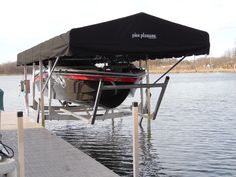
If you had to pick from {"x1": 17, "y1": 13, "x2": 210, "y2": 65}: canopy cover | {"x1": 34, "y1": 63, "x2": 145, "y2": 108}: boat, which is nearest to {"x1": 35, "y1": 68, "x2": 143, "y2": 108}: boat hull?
{"x1": 34, "y1": 63, "x2": 145, "y2": 108}: boat

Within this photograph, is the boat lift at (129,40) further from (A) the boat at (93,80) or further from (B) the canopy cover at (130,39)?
(A) the boat at (93,80)

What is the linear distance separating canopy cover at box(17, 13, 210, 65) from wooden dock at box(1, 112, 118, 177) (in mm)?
1854

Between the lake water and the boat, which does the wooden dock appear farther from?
the boat

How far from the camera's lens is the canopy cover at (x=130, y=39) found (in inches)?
325

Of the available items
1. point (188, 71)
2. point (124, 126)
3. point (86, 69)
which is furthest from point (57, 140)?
point (188, 71)

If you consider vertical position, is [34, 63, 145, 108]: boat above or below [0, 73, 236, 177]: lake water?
above

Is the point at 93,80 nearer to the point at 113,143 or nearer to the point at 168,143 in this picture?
the point at 113,143

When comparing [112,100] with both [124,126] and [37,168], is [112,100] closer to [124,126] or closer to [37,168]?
[124,126]

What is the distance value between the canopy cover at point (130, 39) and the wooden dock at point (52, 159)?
1854 mm

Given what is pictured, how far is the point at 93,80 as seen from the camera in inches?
417

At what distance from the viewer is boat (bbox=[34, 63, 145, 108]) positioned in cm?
1034

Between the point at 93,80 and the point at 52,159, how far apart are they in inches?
126

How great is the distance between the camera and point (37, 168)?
7.16 meters

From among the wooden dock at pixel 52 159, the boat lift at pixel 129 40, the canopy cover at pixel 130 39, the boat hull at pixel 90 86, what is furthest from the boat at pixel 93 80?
the wooden dock at pixel 52 159
